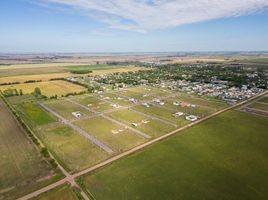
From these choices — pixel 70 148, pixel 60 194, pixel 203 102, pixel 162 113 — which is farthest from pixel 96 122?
pixel 203 102

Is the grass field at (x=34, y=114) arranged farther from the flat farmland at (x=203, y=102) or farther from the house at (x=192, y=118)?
the flat farmland at (x=203, y=102)

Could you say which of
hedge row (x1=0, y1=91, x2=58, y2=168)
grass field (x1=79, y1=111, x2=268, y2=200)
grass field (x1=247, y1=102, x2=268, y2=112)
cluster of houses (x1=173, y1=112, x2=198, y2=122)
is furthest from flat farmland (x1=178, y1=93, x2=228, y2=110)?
hedge row (x1=0, y1=91, x2=58, y2=168)

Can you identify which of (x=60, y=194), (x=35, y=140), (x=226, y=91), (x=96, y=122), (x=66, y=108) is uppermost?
(x=35, y=140)

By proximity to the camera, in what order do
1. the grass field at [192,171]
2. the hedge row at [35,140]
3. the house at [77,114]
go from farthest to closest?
the house at [77,114], the hedge row at [35,140], the grass field at [192,171]

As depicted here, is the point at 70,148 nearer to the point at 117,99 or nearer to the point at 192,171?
the point at 192,171

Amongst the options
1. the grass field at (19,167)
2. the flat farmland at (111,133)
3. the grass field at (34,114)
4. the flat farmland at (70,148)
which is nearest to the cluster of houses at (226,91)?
the flat farmland at (111,133)

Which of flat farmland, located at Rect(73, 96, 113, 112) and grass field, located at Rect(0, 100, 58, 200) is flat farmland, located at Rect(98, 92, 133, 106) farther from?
grass field, located at Rect(0, 100, 58, 200)

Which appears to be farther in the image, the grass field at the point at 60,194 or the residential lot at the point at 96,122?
the residential lot at the point at 96,122
